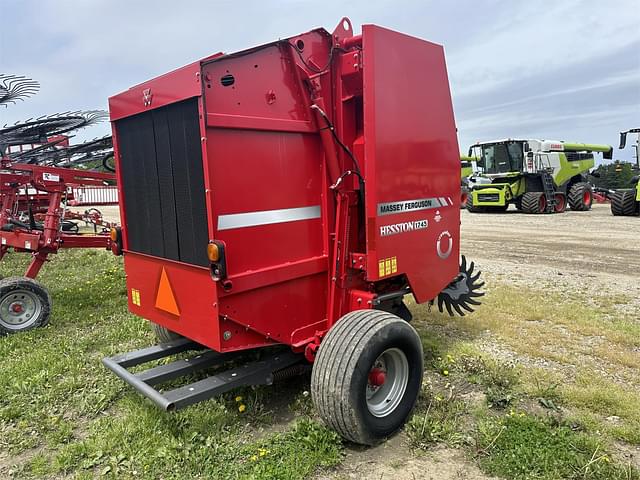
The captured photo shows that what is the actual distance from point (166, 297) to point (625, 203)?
17.2 metres

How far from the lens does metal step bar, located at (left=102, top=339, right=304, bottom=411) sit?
295 centimetres

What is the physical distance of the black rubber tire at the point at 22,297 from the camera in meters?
5.22

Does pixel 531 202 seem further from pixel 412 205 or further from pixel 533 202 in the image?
pixel 412 205

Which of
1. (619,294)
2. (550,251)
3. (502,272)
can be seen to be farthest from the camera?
(550,251)

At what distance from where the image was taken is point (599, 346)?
4430 mm

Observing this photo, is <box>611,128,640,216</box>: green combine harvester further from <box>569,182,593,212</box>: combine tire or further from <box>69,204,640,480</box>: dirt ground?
<box>569,182,593,212</box>: combine tire

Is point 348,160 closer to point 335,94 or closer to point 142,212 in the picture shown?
point 335,94

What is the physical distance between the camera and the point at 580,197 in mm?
19719

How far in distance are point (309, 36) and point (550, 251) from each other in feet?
26.8

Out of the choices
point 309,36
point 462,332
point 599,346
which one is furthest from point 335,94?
point 599,346

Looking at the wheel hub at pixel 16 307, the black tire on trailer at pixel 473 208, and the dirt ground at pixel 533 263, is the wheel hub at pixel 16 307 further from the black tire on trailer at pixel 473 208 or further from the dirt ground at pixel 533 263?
the black tire on trailer at pixel 473 208

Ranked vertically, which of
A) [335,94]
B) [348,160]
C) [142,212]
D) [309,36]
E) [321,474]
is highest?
[309,36]

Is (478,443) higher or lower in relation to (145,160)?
lower

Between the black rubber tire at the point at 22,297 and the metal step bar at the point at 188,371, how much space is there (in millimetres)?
2366
